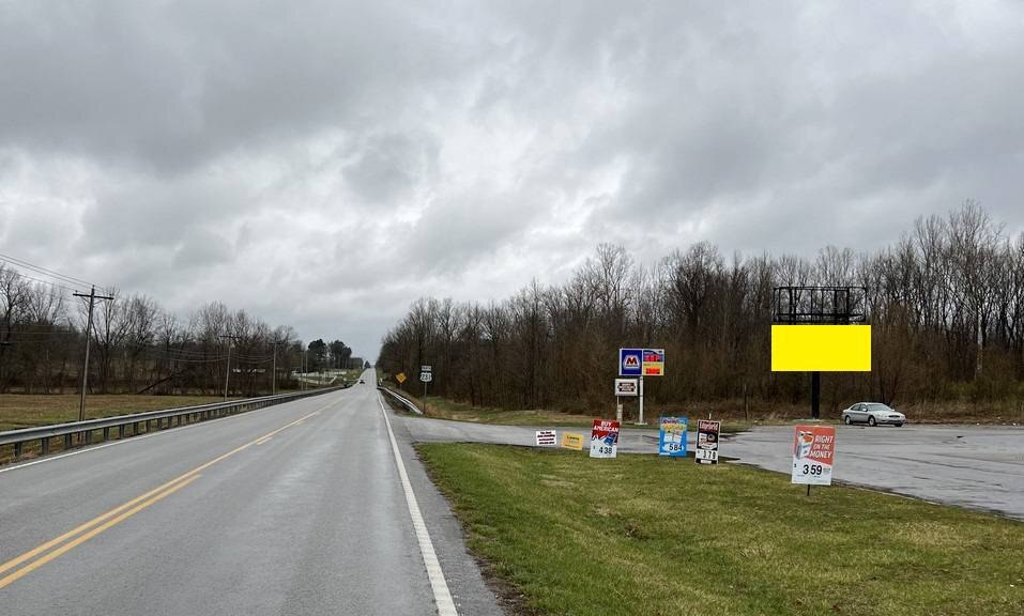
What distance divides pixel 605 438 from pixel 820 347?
34.8m

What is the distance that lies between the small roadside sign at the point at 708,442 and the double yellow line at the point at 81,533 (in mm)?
12261

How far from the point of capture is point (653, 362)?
150ft

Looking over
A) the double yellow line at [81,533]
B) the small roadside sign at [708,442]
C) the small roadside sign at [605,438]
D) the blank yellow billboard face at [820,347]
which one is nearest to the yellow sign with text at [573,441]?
the small roadside sign at [605,438]

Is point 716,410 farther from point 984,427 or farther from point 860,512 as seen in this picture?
point 860,512

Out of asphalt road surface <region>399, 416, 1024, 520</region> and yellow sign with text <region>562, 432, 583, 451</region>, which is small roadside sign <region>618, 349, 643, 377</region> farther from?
yellow sign with text <region>562, 432, 583, 451</region>

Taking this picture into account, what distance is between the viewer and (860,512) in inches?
477

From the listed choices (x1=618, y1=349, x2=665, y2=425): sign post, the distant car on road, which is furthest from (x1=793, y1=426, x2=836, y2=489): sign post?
the distant car on road

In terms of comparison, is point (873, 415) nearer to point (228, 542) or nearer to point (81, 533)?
point (228, 542)

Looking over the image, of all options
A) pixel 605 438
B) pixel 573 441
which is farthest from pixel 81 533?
pixel 573 441

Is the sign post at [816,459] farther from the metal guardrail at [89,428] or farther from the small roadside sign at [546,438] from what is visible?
the metal guardrail at [89,428]

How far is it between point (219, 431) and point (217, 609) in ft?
78.5

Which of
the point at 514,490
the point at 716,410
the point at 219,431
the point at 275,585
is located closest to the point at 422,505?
the point at 514,490

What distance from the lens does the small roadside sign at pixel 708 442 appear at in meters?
18.9

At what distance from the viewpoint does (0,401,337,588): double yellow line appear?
22.0 ft
